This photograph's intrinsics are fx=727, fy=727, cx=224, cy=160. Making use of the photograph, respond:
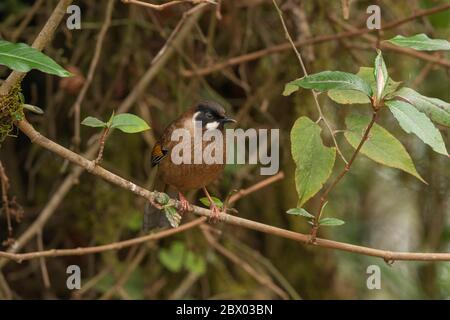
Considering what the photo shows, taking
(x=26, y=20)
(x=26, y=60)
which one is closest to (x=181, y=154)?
(x=26, y=20)

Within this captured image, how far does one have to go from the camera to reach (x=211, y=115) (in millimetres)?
4129

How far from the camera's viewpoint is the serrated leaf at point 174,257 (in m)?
4.80

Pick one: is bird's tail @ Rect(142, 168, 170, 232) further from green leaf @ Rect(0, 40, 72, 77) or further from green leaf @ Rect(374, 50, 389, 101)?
green leaf @ Rect(374, 50, 389, 101)

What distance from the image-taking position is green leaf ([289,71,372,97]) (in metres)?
2.41

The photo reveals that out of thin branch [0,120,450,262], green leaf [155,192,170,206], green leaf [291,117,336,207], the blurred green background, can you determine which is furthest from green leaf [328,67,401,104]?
the blurred green background

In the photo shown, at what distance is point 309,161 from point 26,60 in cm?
106

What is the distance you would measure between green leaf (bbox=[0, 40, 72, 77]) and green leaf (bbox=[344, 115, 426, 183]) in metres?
1.09

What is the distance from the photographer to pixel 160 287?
5.00 m

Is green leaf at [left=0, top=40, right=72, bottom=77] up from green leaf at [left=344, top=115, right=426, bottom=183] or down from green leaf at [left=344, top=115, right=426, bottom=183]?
up

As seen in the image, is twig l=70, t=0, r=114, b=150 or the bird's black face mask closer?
twig l=70, t=0, r=114, b=150

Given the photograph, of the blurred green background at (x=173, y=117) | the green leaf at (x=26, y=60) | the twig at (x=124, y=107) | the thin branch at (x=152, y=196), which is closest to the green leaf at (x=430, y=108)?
the thin branch at (x=152, y=196)

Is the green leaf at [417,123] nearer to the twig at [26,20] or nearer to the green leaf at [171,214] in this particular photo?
the green leaf at [171,214]

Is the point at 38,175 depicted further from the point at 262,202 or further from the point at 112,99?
the point at 262,202
